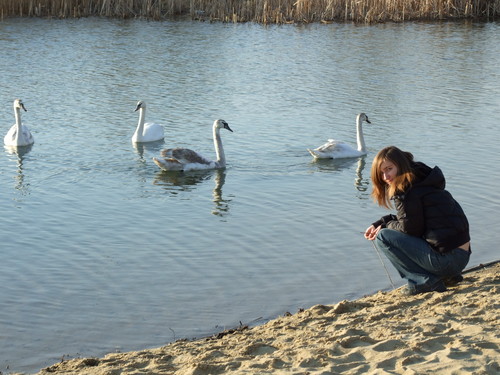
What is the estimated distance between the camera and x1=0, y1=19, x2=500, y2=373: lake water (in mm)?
7129

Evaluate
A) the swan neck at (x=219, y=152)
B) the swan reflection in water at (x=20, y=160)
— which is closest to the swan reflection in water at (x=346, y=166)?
the swan neck at (x=219, y=152)

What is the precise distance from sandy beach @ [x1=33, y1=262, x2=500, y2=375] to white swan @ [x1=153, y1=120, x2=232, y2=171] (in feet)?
18.9

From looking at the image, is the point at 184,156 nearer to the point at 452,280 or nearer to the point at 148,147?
the point at 148,147

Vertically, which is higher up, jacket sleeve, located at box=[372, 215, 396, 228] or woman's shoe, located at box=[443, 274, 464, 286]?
jacket sleeve, located at box=[372, 215, 396, 228]

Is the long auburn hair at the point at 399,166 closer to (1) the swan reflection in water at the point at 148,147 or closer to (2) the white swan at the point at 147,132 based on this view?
(1) the swan reflection in water at the point at 148,147

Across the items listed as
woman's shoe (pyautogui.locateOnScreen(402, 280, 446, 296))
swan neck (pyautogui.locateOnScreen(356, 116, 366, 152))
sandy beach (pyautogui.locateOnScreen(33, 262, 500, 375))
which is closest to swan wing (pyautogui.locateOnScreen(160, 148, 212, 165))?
swan neck (pyautogui.locateOnScreen(356, 116, 366, 152))

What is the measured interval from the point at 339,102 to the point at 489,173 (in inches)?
210

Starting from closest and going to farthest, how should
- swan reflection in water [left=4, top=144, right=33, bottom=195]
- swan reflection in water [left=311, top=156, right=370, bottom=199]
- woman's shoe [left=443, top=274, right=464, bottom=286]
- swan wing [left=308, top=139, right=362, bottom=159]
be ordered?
woman's shoe [left=443, top=274, right=464, bottom=286] < swan reflection in water [left=4, top=144, right=33, bottom=195] < swan reflection in water [left=311, top=156, right=370, bottom=199] < swan wing [left=308, top=139, right=362, bottom=159]

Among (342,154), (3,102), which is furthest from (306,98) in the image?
(3,102)

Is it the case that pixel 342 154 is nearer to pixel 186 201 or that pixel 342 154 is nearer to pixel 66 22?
pixel 186 201

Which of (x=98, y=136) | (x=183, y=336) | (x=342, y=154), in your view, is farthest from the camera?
(x=98, y=136)

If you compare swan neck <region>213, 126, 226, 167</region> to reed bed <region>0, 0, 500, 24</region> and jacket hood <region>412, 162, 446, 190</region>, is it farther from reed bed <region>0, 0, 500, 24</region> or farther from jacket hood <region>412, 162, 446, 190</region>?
reed bed <region>0, 0, 500, 24</region>

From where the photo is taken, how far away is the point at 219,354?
212 inches

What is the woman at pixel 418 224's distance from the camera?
589cm
